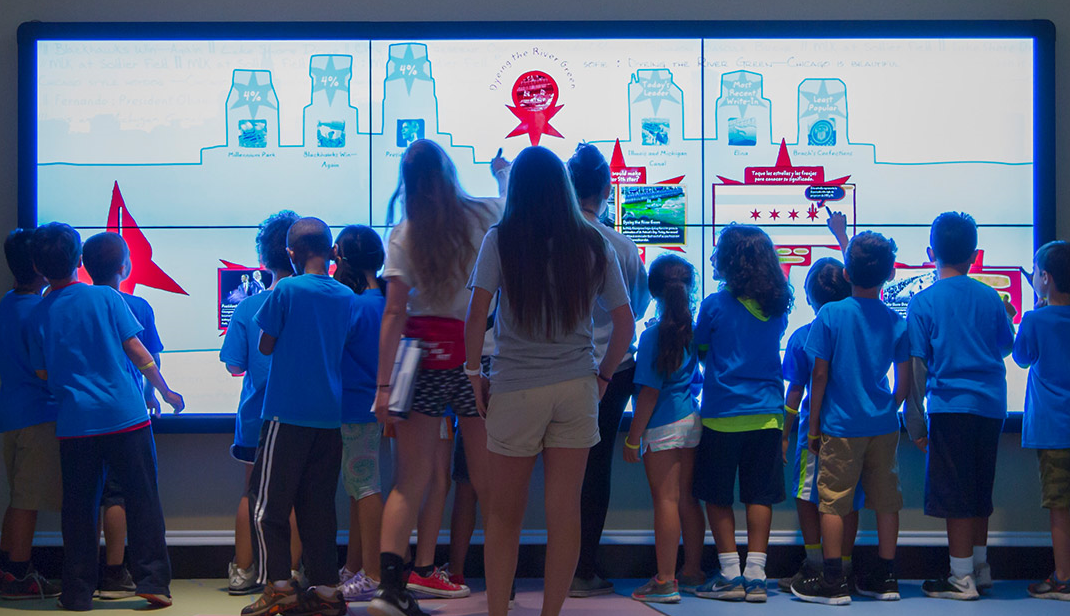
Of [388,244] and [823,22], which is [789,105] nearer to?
[823,22]

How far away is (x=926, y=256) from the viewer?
393 cm

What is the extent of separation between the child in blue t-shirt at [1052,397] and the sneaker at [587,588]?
1734 mm

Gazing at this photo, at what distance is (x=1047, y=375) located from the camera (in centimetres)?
356

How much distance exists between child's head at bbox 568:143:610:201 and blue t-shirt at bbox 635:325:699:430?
57 cm

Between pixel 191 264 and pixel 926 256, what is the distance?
10.6ft

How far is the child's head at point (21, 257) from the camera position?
138 inches

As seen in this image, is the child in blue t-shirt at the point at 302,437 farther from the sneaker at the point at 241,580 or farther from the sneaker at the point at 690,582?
the sneaker at the point at 690,582

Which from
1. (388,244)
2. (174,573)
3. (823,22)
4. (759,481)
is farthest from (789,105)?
(174,573)

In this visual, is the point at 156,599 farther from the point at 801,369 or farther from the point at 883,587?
the point at 883,587

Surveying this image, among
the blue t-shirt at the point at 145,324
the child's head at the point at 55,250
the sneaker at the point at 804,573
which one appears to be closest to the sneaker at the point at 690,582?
the sneaker at the point at 804,573

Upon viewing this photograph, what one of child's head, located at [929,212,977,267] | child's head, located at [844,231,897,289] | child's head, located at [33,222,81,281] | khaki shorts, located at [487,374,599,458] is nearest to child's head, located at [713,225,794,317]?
child's head, located at [844,231,897,289]

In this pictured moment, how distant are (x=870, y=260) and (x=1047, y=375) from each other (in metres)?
0.88

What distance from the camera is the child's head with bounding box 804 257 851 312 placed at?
3.62 meters

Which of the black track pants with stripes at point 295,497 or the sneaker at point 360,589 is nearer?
the black track pants with stripes at point 295,497
